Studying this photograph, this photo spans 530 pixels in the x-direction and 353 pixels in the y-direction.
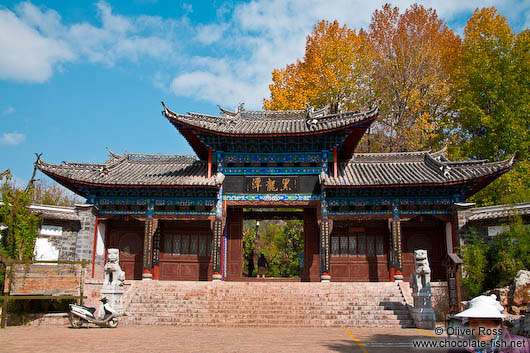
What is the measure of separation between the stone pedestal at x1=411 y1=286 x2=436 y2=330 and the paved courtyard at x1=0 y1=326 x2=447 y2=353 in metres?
0.58

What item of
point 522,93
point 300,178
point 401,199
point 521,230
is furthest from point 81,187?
point 522,93

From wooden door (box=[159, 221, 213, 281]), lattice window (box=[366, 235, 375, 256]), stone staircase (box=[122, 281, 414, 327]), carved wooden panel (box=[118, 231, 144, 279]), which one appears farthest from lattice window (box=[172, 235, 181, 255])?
lattice window (box=[366, 235, 375, 256])

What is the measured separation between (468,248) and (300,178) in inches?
242

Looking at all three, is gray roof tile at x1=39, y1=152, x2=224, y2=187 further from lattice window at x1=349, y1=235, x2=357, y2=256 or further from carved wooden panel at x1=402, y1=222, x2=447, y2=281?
carved wooden panel at x1=402, y1=222, x2=447, y2=281

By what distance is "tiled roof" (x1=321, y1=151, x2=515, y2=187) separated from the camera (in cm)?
1517

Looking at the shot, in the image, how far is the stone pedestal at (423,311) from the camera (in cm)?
1105

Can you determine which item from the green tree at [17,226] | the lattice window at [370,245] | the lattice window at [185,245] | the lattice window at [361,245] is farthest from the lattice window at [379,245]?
the green tree at [17,226]

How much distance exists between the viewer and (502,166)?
48.6ft

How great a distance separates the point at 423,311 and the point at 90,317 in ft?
27.6

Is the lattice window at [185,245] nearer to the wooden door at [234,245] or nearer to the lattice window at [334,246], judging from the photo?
the wooden door at [234,245]

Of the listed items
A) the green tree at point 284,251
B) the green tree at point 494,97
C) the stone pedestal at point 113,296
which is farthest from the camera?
the green tree at point 284,251

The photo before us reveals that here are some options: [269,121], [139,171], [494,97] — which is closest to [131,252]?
[139,171]

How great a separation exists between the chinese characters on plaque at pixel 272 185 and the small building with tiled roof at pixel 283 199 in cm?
4

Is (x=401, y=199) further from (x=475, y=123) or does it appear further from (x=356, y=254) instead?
(x=475, y=123)
